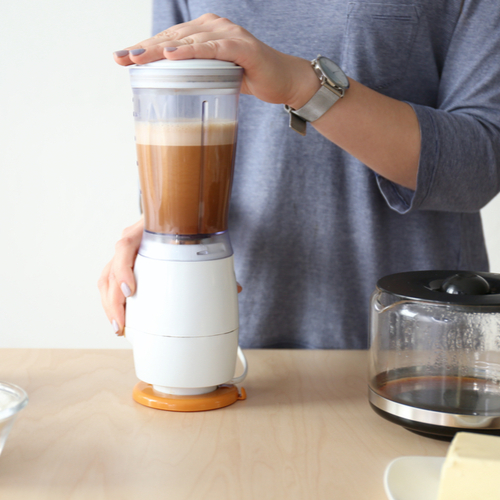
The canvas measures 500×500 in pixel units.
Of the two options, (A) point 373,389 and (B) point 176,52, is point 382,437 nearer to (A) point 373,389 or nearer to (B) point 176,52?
(A) point 373,389

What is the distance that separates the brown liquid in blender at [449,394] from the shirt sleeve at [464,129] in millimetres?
304

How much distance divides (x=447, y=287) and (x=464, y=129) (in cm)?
31

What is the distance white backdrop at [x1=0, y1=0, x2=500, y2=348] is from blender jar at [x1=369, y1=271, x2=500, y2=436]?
1673 mm

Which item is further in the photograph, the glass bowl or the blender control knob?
the blender control knob

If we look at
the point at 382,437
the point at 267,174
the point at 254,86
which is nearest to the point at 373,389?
the point at 382,437

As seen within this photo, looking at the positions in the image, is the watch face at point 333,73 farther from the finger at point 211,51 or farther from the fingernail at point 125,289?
the fingernail at point 125,289

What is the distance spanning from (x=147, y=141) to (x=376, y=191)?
49cm

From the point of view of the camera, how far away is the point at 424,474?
1.77 feet

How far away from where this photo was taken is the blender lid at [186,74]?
0.65 metres

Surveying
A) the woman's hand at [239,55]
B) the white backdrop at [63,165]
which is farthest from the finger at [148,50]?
the white backdrop at [63,165]

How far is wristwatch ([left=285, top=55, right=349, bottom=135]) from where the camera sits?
2.50 ft

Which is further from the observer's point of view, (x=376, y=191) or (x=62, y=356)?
(x=376, y=191)

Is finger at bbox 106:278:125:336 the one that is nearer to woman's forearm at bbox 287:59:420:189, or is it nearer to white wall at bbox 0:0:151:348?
woman's forearm at bbox 287:59:420:189

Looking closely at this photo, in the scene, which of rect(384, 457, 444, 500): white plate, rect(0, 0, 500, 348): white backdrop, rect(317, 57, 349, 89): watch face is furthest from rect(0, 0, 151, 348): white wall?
rect(384, 457, 444, 500): white plate
